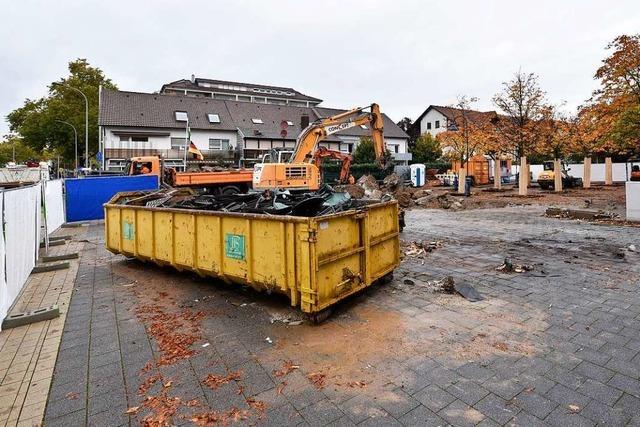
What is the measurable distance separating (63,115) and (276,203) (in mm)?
46749

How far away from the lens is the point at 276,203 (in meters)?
6.21

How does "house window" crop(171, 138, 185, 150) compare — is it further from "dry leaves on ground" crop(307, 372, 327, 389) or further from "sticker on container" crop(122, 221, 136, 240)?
"dry leaves on ground" crop(307, 372, 327, 389)

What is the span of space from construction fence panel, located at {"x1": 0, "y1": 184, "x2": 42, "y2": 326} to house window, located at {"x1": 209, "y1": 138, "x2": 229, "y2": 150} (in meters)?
31.9

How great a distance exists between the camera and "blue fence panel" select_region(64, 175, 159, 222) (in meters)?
15.2

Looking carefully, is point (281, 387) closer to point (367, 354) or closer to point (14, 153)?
point (367, 354)

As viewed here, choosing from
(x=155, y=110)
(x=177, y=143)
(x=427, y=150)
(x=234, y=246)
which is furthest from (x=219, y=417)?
(x=427, y=150)

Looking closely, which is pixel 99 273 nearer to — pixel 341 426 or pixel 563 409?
pixel 341 426

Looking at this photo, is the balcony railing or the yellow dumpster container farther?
the balcony railing

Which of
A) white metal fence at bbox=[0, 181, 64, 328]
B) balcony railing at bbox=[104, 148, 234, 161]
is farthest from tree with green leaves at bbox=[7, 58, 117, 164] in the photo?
white metal fence at bbox=[0, 181, 64, 328]

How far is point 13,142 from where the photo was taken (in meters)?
72.3

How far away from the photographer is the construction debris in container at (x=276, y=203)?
18.7 feet

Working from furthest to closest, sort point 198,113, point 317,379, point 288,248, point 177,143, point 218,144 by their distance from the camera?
point 198,113 → point 218,144 → point 177,143 → point 288,248 → point 317,379

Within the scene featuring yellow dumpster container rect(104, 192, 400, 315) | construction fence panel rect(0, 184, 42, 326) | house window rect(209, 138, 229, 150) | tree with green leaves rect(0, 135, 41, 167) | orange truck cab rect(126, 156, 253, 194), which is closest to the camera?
yellow dumpster container rect(104, 192, 400, 315)

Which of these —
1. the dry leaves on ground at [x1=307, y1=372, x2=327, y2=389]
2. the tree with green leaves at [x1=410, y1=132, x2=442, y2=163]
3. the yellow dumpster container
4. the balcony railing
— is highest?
the tree with green leaves at [x1=410, y1=132, x2=442, y2=163]
